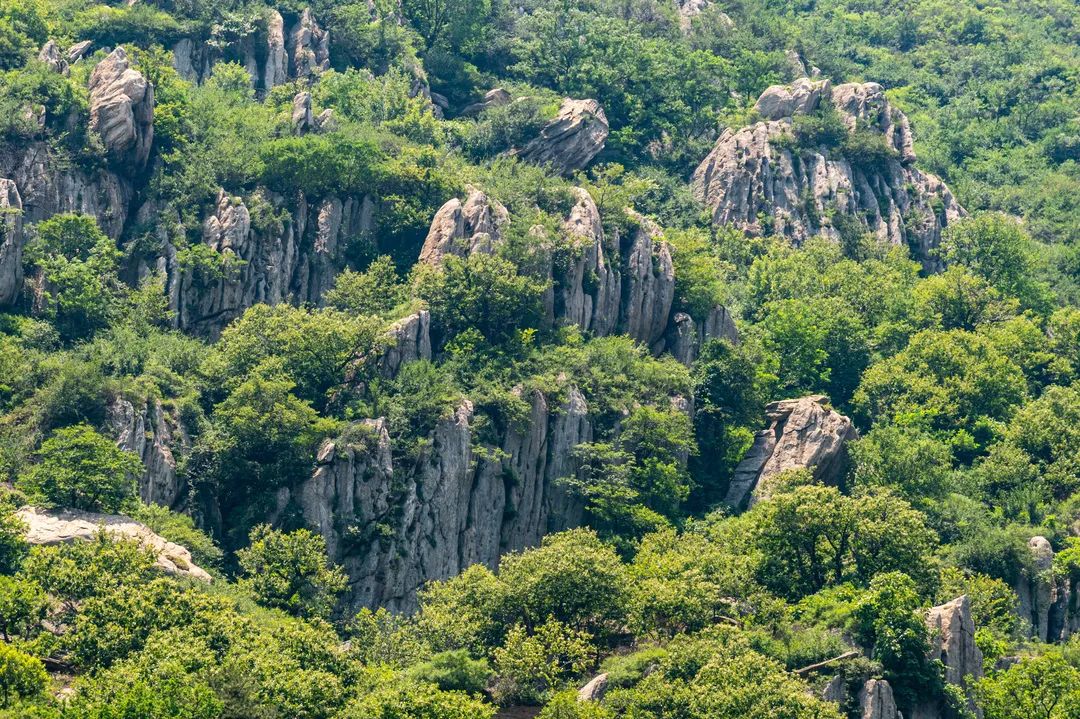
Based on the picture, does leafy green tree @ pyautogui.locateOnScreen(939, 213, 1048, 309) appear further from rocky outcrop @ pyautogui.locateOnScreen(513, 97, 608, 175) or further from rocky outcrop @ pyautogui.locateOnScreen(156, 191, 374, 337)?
rocky outcrop @ pyautogui.locateOnScreen(156, 191, 374, 337)

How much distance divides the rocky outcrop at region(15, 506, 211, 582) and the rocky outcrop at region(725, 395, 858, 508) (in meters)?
34.6

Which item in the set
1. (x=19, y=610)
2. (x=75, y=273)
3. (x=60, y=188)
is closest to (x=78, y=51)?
(x=60, y=188)

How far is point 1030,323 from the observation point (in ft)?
436

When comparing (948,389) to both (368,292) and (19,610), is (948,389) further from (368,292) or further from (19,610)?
(19,610)

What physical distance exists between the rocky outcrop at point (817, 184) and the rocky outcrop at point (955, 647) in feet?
175

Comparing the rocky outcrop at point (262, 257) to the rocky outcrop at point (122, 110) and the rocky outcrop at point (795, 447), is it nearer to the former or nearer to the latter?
the rocky outcrop at point (122, 110)

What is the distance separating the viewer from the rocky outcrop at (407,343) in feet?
376

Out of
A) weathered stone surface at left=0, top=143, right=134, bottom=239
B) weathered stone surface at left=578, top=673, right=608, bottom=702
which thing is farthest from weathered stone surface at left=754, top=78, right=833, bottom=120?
weathered stone surface at left=578, top=673, right=608, bottom=702

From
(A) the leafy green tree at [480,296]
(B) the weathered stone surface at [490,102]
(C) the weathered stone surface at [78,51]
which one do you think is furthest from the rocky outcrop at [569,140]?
(C) the weathered stone surface at [78,51]

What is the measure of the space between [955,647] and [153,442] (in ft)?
139

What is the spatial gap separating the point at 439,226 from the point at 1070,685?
48.2m

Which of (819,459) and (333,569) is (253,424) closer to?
(333,569)

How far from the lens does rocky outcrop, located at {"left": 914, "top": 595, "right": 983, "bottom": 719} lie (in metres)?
93.6

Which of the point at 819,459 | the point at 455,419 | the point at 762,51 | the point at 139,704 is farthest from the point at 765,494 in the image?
the point at 762,51
